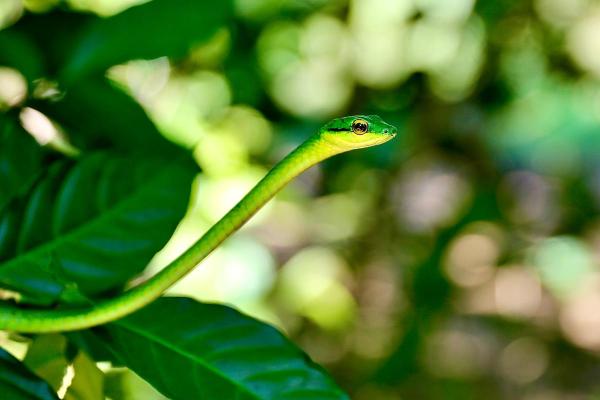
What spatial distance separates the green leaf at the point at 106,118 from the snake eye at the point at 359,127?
303mm

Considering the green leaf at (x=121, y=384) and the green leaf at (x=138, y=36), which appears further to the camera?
the green leaf at (x=138, y=36)

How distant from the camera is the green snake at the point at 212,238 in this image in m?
0.49

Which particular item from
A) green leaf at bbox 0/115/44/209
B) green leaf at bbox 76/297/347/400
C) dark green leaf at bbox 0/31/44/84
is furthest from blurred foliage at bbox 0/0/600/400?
green leaf at bbox 76/297/347/400

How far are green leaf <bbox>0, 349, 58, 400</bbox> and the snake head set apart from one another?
0.25 metres

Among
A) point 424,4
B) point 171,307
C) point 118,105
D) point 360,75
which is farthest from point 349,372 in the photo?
point 171,307

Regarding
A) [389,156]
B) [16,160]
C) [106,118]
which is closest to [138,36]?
[106,118]

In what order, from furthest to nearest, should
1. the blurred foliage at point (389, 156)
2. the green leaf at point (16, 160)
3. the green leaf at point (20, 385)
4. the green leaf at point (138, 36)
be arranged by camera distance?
the blurred foliage at point (389, 156) → the green leaf at point (138, 36) → the green leaf at point (16, 160) → the green leaf at point (20, 385)

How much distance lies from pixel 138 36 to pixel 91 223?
0.25 m

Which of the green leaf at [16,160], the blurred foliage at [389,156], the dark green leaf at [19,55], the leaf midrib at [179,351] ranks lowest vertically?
the blurred foliage at [389,156]

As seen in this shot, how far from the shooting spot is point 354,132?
1.85ft

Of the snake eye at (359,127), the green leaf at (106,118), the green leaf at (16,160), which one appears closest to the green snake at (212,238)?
the snake eye at (359,127)

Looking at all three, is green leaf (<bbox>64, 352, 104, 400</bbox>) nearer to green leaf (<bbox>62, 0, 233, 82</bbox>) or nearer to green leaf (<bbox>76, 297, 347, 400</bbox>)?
green leaf (<bbox>76, 297, 347, 400</bbox>)

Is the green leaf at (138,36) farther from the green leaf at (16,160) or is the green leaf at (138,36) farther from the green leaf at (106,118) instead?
the green leaf at (16,160)

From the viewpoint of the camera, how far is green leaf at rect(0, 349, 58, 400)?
0.49 meters
